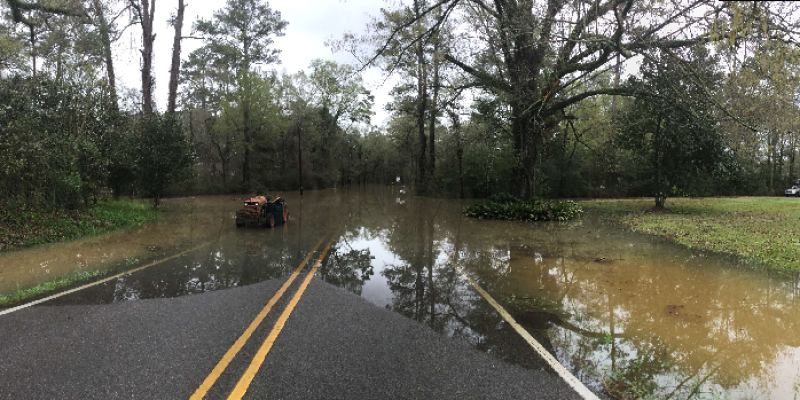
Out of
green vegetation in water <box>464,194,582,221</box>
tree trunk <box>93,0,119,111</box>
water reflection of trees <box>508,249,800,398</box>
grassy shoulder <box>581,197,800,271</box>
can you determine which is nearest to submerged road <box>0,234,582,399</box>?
water reflection of trees <box>508,249,800,398</box>

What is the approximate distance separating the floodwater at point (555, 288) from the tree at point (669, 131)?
18.3 ft

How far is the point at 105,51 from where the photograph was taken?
23.1 m

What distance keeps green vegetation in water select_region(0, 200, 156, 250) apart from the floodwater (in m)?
0.86

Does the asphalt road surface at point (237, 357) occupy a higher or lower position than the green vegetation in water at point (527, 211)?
lower

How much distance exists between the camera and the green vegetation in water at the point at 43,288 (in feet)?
20.5

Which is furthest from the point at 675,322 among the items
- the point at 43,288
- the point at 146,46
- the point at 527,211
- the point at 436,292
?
the point at 146,46

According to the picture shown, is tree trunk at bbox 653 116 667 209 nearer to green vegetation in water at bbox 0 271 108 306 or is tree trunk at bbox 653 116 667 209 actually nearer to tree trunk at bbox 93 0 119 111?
green vegetation in water at bbox 0 271 108 306

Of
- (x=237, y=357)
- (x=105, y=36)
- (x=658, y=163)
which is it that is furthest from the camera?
(x=105, y=36)

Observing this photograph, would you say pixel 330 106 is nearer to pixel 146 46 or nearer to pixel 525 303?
pixel 146 46

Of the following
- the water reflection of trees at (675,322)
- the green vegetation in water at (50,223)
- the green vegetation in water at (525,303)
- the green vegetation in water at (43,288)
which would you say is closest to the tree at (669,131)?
the water reflection of trees at (675,322)

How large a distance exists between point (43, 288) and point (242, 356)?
16.6 ft

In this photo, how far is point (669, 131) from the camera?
→ 17.9 meters

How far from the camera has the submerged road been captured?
11.8 feet

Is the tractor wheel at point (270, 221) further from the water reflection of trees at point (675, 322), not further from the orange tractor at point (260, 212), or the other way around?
the water reflection of trees at point (675, 322)
